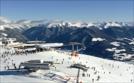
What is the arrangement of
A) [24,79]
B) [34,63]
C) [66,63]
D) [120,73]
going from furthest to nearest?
1. [120,73]
2. [66,63]
3. [34,63]
4. [24,79]

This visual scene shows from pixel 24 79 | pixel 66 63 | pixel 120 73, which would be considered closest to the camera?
pixel 24 79

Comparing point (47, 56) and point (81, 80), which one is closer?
point (81, 80)

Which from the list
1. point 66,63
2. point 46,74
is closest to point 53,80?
point 46,74

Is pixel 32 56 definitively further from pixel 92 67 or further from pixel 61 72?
pixel 61 72

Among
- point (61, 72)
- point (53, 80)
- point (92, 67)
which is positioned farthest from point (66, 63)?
point (53, 80)

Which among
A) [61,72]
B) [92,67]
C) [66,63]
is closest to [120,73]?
[92,67]

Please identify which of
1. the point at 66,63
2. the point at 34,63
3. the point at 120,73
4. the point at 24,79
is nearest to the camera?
the point at 24,79

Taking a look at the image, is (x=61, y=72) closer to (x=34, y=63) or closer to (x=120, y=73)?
(x=34, y=63)

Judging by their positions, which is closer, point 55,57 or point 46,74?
point 46,74

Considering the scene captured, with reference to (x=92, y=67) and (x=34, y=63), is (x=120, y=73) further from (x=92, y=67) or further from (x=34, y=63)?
(x=34, y=63)
